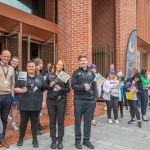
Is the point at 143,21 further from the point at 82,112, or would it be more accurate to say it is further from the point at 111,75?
the point at 82,112

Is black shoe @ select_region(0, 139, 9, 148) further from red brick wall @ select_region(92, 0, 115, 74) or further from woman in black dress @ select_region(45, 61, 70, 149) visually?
red brick wall @ select_region(92, 0, 115, 74)

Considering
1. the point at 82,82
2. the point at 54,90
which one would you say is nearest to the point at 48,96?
the point at 54,90

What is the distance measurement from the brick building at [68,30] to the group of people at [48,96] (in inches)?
131

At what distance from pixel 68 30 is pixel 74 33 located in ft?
1.03

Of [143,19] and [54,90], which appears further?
[143,19]

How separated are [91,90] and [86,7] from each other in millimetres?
4129

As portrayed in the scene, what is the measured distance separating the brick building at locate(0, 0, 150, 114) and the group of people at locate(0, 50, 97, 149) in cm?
332

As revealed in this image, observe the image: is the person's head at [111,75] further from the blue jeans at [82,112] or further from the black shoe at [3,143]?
the black shoe at [3,143]

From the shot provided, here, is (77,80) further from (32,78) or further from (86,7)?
(86,7)

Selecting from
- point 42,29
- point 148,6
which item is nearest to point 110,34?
point 42,29

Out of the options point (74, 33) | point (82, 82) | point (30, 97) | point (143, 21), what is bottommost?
point (30, 97)

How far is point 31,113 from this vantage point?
5.96m

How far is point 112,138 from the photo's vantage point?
699cm

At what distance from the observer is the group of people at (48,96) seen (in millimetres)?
5859
